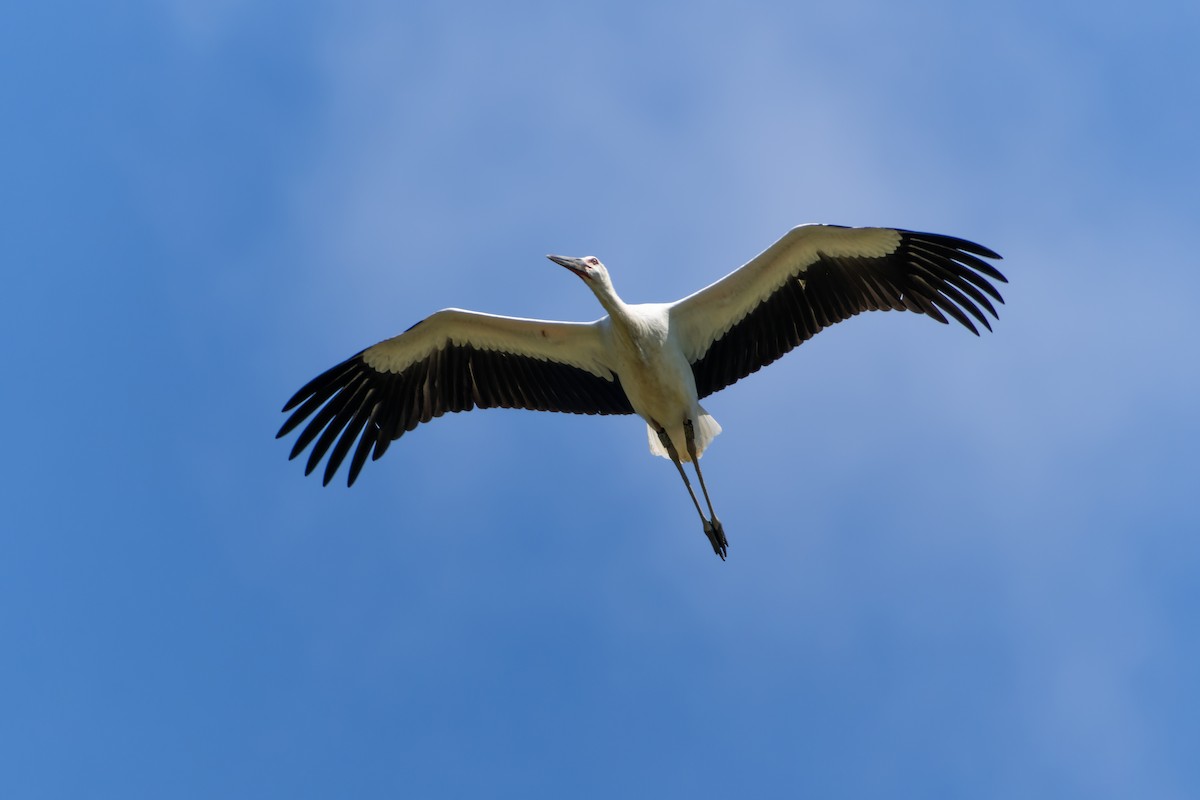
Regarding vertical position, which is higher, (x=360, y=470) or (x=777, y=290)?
(x=777, y=290)

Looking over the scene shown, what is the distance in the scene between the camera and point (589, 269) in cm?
1386

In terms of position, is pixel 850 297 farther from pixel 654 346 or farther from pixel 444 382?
pixel 444 382

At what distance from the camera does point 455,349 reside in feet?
49.1

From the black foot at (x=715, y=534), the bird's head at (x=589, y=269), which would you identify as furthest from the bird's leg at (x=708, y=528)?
the bird's head at (x=589, y=269)

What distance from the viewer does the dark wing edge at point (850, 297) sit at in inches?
557

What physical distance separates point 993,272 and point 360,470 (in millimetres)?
6463

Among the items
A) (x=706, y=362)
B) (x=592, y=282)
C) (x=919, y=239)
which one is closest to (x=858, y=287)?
(x=919, y=239)

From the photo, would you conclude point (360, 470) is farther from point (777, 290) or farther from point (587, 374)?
point (777, 290)

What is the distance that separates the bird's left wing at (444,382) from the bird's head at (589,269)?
0.85 meters

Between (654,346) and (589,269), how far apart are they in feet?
3.06

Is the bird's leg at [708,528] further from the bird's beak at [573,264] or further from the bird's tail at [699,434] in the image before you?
the bird's beak at [573,264]

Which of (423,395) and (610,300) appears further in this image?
(423,395)

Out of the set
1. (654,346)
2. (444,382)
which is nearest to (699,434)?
(654,346)

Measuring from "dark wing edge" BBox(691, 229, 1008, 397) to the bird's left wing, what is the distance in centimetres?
119
